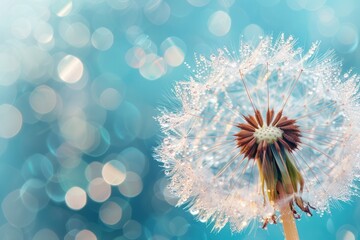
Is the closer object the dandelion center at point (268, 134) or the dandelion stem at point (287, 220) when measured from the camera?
the dandelion stem at point (287, 220)

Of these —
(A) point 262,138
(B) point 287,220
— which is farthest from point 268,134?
(B) point 287,220

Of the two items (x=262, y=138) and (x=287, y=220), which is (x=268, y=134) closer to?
(x=262, y=138)

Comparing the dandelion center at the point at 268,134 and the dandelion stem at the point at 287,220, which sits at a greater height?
the dandelion center at the point at 268,134

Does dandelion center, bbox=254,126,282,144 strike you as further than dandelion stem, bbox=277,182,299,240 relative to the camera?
Yes

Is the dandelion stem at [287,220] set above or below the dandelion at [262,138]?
below

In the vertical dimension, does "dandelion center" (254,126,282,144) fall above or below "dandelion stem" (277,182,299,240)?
above

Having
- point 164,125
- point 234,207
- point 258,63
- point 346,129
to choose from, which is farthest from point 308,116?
Answer: point 164,125
